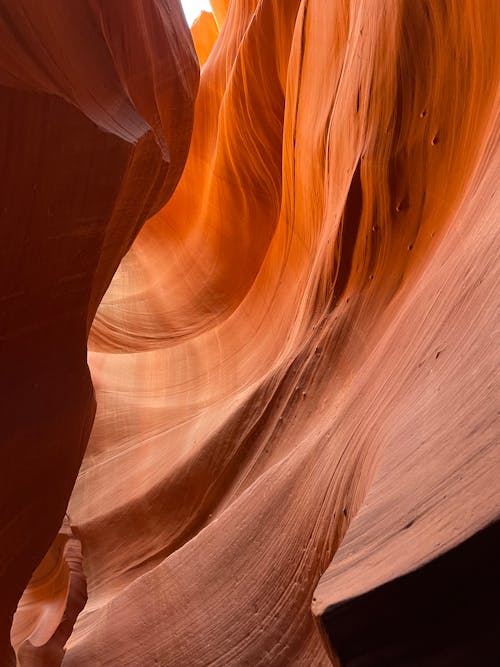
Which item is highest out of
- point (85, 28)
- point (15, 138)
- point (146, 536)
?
point (85, 28)

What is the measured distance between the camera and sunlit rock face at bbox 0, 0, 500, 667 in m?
0.69

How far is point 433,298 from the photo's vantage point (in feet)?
3.52

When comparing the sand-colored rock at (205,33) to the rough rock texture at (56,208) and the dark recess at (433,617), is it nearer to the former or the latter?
the rough rock texture at (56,208)

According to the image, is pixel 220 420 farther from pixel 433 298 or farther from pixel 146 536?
pixel 433 298

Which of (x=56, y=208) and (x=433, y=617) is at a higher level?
(x=56, y=208)

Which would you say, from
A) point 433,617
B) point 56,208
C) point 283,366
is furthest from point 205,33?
point 433,617

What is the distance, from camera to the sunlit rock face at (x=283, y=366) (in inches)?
27.2

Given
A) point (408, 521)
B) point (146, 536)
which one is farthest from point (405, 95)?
point (146, 536)

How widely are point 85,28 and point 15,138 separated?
0.34m

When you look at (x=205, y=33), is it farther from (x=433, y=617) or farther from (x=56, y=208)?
(x=433, y=617)

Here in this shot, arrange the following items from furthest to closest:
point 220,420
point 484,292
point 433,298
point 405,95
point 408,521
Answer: point 220,420 → point 405,95 → point 433,298 → point 484,292 → point 408,521

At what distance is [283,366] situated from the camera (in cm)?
163

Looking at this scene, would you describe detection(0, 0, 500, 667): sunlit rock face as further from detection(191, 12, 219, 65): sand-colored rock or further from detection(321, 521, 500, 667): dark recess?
detection(191, 12, 219, 65): sand-colored rock

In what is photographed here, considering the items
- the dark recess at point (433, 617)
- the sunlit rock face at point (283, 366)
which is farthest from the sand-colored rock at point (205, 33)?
the dark recess at point (433, 617)
